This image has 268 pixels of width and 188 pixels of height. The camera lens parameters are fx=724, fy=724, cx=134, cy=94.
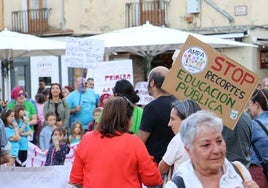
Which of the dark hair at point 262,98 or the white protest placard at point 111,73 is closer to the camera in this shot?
the dark hair at point 262,98

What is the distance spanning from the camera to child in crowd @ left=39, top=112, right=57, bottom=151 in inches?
467

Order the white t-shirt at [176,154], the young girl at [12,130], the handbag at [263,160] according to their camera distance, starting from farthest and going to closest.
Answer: the young girl at [12,130]
the handbag at [263,160]
the white t-shirt at [176,154]

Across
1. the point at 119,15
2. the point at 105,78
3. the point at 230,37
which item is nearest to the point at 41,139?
the point at 105,78

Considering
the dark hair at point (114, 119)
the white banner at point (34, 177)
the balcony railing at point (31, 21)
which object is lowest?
the white banner at point (34, 177)

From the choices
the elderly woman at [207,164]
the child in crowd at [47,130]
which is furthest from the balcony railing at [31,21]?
the elderly woman at [207,164]

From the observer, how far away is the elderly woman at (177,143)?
5695 mm

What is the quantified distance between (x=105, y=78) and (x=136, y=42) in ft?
7.54

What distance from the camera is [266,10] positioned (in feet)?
75.5

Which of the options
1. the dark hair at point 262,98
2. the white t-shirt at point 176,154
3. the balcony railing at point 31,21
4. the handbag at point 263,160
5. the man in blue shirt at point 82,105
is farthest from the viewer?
the balcony railing at point 31,21

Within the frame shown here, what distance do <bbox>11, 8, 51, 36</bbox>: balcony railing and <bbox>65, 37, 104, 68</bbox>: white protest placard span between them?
13.1m

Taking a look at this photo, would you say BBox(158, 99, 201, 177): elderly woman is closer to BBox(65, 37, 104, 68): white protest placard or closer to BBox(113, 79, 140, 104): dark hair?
BBox(113, 79, 140, 104): dark hair

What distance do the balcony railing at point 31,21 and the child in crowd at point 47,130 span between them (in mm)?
14986

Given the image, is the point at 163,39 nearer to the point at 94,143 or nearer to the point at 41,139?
the point at 41,139

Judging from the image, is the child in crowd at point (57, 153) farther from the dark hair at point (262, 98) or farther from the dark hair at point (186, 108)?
the dark hair at point (186, 108)
